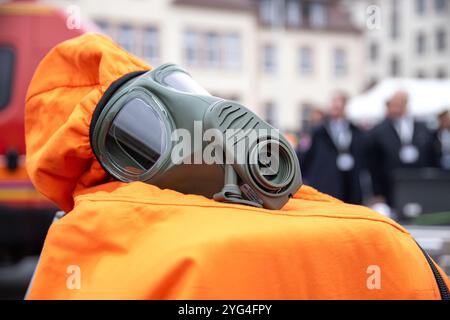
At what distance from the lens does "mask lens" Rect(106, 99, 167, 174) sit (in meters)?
1.46

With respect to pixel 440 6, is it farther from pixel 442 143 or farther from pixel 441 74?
pixel 442 143

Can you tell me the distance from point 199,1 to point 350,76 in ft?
34.8

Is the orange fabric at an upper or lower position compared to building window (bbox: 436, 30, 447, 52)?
lower

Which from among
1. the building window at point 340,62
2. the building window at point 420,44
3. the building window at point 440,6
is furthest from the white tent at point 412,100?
the building window at point 420,44

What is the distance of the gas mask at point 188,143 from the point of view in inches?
51.9

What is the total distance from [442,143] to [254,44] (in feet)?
93.1

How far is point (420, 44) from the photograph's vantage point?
54.7 meters

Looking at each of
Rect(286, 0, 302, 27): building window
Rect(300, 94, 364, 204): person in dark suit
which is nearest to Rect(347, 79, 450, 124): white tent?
Rect(300, 94, 364, 204): person in dark suit

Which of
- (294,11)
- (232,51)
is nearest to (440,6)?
(294,11)

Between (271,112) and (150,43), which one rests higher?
(150,43)

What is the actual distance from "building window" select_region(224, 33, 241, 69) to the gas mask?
33053 millimetres

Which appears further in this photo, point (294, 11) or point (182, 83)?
point (294, 11)

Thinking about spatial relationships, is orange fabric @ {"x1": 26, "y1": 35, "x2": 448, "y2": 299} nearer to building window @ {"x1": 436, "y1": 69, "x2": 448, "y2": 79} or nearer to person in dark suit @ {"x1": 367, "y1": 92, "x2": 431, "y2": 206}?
person in dark suit @ {"x1": 367, "y1": 92, "x2": 431, "y2": 206}
